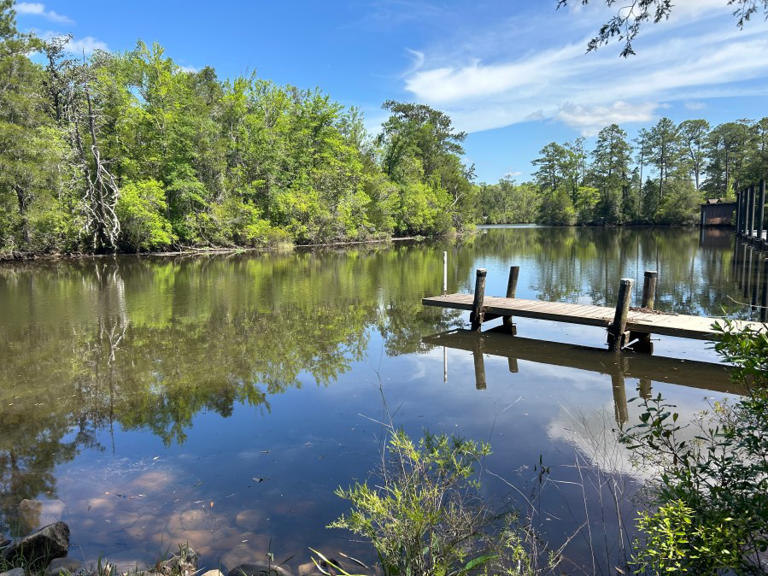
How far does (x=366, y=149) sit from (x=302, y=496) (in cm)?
5629

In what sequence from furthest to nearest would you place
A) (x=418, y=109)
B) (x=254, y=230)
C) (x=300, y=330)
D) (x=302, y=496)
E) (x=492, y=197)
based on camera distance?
(x=492, y=197)
(x=418, y=109)
(x=254, y=230)
(x=300, y=330)
(x=302, y=496)

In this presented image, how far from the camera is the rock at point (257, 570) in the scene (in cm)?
357

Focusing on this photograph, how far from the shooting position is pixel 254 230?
3950cm

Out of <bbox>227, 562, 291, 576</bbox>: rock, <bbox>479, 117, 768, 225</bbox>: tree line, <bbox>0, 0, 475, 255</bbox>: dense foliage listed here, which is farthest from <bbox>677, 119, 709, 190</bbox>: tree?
<bbox>227, 562, 291, 576</bbox>: rock

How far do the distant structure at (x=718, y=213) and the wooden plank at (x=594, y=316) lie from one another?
5447 centimetres

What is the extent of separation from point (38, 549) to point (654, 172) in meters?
89.7

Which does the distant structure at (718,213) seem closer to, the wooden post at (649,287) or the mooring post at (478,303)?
the wooden post at (649,287)

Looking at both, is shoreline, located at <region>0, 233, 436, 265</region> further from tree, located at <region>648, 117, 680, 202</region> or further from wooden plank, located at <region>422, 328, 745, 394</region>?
tree, located at <region>648, 117, 680, 202</region>

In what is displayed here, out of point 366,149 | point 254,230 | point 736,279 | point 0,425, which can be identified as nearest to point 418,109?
point 366,149

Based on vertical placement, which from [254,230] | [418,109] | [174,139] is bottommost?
[254,230]

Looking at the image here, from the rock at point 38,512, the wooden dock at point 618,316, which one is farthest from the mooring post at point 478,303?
the rock at point 38,512

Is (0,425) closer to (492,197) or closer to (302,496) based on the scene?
(302,496)

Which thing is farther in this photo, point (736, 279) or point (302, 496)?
point (736, 279)

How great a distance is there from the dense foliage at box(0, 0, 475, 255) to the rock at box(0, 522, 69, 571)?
97.0 feet
